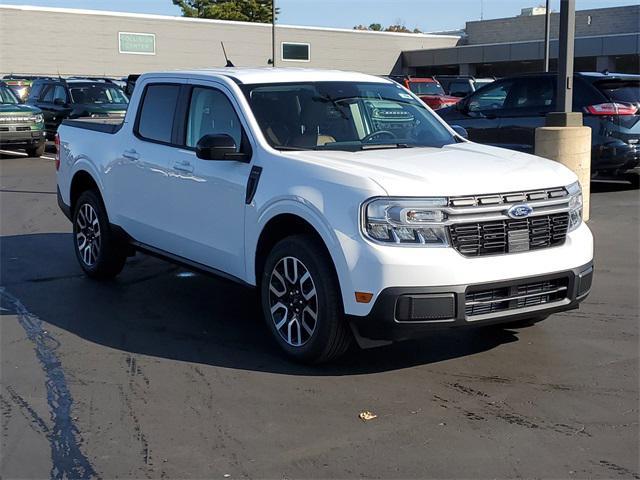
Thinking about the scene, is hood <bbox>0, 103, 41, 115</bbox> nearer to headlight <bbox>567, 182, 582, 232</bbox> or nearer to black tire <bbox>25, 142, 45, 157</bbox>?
black tire <bbox>25, 142, 45, 157</bbox>

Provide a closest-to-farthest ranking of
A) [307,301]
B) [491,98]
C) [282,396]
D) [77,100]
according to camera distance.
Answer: [282,396]
[307,301]
[491,98]
[77,100]

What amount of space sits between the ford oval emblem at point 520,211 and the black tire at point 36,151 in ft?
57.6

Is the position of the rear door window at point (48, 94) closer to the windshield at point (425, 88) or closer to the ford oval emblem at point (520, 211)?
the windshield at point (425, 88)

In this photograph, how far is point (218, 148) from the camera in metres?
5.80

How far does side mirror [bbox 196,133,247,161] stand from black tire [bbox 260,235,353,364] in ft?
2.47

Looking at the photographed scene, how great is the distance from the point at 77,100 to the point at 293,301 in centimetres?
1846

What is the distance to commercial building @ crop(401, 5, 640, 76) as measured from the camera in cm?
4847

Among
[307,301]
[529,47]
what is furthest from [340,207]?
[529,47]

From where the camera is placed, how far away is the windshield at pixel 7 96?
20.8 meters

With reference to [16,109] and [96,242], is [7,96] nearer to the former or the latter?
[16,109]

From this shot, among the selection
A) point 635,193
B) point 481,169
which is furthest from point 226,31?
point 481,169

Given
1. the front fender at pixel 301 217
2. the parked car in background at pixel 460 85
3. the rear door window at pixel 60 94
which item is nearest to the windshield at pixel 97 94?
the rear door window at pixel 60 94

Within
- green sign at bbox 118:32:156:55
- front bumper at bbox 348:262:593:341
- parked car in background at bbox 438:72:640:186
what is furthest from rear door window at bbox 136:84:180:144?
green sign at bbox 118:32:156:55

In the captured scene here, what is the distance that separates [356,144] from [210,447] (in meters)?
2.58
